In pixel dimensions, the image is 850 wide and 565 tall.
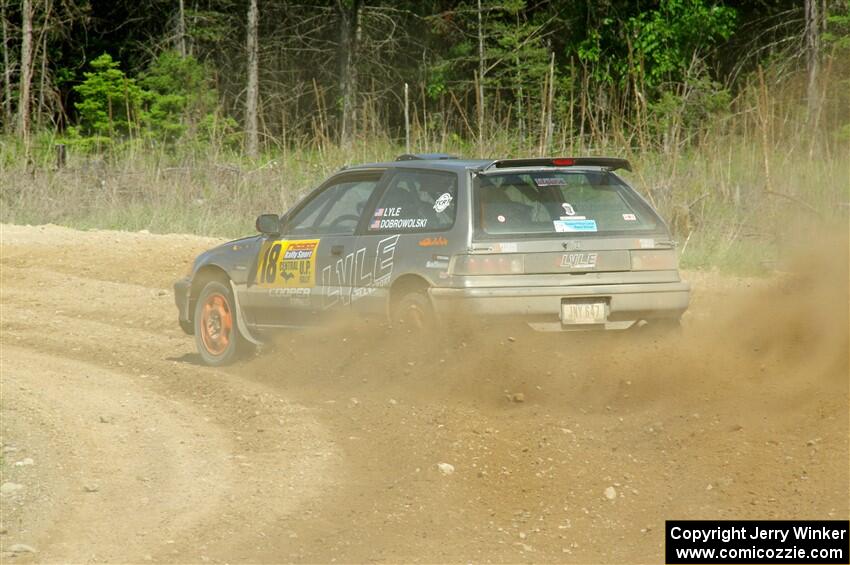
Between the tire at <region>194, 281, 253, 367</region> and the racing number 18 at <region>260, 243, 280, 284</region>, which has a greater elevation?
the racing number 18 at <region>260, 243, 280, 284</region>

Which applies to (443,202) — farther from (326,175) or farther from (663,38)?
(663,38)

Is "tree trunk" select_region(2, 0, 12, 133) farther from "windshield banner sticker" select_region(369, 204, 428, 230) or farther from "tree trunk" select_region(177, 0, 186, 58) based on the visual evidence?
"windshield banner sticker" select_region(369, 204, 428, 230)

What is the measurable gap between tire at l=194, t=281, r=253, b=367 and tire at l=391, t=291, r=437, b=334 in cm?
193

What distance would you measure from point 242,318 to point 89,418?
2.04 metres

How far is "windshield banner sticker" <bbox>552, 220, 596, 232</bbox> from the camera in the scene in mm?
8820

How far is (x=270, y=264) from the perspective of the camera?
10258 mm

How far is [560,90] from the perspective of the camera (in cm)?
3284

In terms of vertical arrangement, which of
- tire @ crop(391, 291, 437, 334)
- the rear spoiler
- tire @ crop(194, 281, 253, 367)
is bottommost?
tire @ crop(194, 281, 253, 367)

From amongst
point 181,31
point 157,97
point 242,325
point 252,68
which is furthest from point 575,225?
point 181,31

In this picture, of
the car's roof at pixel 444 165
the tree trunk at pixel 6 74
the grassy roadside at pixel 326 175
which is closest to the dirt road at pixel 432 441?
the car's roof at pixel 444 165

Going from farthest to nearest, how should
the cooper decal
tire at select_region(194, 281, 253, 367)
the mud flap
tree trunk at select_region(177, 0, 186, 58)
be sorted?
tree trunk at select_region(177, 0, 186, 58) → tire at select_region(194, 281, 253, 367) → the mud flap → the cooper decal

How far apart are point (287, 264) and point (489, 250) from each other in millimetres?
2089

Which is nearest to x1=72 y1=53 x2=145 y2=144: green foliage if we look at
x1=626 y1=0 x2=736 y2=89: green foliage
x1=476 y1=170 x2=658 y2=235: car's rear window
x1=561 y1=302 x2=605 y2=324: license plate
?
x1=626 y1=0 x2=736 y2=89: green foliage

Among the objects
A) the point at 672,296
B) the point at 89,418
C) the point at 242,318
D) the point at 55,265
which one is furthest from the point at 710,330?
the point at 55,265
